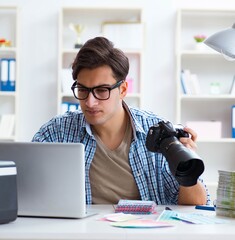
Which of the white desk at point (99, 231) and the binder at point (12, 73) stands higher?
the binder at point (12, 73)

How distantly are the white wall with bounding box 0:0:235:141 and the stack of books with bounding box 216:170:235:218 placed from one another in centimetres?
264

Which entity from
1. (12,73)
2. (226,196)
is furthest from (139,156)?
(12,73)

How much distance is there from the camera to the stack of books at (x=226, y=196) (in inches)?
72.1

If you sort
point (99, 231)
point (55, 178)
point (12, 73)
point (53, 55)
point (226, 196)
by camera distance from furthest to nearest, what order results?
point (53, 55) → point (12, 73) → point (226, 196) → point (55, 178) → point (99, 231)

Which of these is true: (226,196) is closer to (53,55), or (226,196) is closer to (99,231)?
(99,231)

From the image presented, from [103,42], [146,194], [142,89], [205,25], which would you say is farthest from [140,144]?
[205,25]

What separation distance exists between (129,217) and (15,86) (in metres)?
2.81

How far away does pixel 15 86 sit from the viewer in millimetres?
4395

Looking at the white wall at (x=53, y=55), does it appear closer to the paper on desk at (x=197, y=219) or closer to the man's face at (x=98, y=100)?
the man's face at (x=98, y=100)

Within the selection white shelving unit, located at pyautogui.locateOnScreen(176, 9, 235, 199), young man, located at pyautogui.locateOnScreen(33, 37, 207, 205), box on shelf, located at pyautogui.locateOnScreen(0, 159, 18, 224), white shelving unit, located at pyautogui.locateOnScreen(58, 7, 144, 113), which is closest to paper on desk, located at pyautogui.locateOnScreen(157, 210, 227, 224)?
young man, located at pyautogui.locateOnScreen(33, 37, 207, 205)

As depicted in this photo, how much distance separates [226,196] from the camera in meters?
1.86

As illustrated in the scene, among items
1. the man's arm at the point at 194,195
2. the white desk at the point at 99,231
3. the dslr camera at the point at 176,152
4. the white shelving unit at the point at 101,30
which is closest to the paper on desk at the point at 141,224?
the white desk at the point at 99,231

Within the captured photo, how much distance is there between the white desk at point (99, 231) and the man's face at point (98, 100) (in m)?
0.59

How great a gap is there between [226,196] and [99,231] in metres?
0.52
